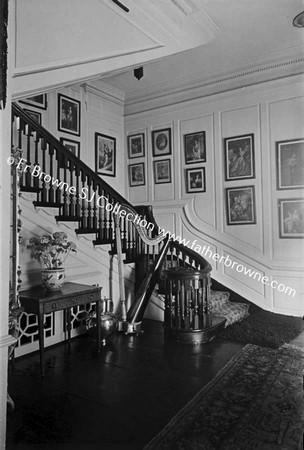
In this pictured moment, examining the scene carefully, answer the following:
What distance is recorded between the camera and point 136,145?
695 cm

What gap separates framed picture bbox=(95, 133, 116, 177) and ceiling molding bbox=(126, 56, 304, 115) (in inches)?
33.8

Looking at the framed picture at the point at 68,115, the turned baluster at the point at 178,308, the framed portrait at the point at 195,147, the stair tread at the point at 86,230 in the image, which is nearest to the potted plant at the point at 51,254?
the stair tread at the point at 86,230

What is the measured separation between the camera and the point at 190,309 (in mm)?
4262

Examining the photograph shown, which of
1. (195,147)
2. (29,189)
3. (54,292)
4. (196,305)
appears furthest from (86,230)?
(195,147)

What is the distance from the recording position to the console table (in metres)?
3.25

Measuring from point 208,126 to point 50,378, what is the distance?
479 cm

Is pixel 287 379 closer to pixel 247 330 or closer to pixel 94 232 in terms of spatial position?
pixel 247 330

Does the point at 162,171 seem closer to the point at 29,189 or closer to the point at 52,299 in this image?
the point at 29,189

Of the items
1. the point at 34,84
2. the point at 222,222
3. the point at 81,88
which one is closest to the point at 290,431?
the point at 34,84

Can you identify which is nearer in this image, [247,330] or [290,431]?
[290,431]

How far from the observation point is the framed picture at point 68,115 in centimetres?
573

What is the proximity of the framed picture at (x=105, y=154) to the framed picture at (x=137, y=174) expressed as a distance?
404 millimetres

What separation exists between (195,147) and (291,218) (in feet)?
7.08

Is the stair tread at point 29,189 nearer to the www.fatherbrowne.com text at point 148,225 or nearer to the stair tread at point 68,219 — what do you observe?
the www.fatherbrowne.com text at point 148,225
